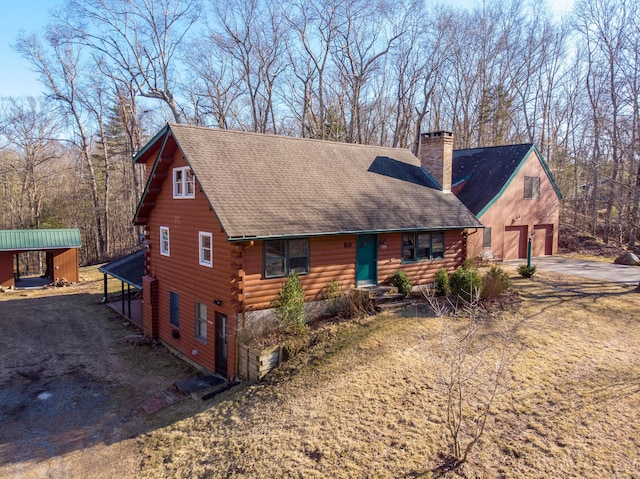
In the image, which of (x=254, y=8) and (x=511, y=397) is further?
(x=254, y=8)

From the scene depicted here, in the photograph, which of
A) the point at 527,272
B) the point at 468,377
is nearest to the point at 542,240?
the point at 527,272

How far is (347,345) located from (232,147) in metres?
7.70

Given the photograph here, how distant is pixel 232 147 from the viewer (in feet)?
50.0

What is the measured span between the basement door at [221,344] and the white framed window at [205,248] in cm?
160

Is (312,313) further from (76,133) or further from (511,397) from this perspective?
(76,133)

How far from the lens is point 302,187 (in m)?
15.0

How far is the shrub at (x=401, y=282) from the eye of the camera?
1555 centimetres

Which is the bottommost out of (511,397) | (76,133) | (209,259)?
(511,397)

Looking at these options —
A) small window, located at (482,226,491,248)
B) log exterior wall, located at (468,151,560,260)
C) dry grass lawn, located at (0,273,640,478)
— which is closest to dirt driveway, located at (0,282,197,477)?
dry grass lawn, located at (0,273,640,478)

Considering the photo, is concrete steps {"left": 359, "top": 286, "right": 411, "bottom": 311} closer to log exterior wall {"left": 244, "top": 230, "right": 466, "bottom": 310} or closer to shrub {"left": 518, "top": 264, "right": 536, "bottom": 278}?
log exterior wall {"left": 244, "top": 230, "right": 466, "bottom": 310}

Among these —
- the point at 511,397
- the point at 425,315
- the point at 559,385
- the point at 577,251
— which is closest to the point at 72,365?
the point at 425,315

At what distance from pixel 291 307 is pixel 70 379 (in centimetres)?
767

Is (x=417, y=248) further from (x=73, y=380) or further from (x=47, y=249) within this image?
(x=47, y=249)

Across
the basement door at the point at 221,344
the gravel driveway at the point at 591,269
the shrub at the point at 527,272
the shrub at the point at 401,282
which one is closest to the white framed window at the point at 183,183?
the basement door at the point at 221,344
